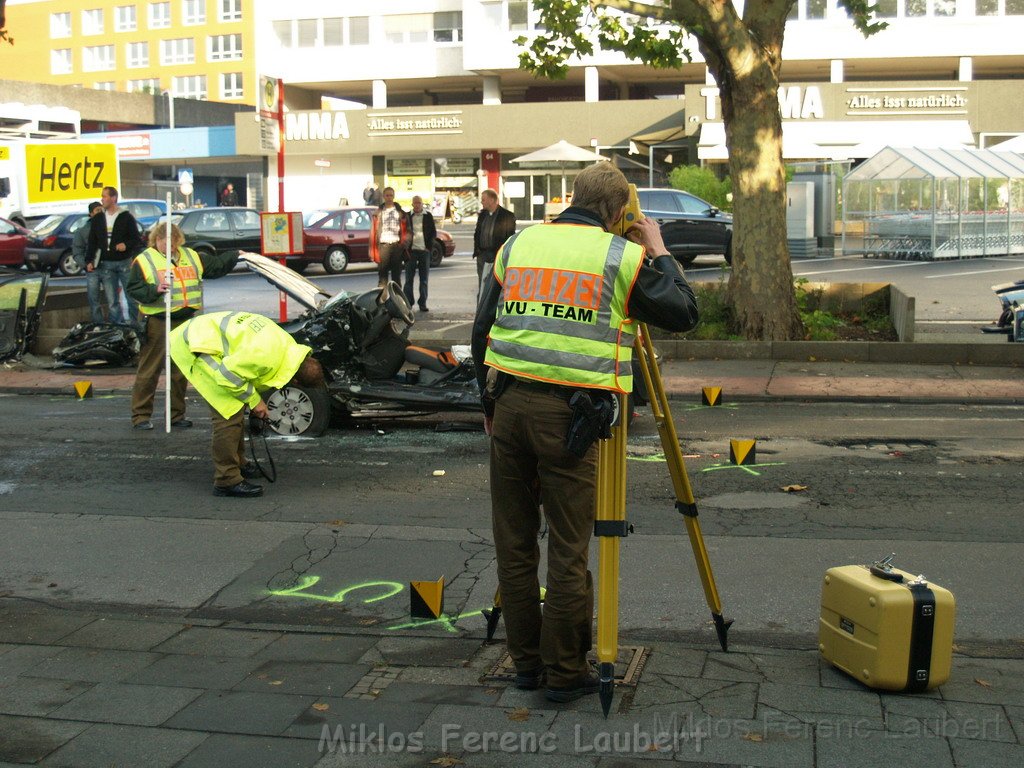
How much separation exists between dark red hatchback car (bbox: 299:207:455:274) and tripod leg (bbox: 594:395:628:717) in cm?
2262

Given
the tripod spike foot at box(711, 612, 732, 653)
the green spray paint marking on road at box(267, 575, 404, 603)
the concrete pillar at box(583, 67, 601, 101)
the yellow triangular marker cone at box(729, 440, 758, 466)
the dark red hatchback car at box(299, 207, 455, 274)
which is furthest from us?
the concrete pillar at box(583, 67, 601, 101)

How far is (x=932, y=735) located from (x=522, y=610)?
1504 millimetres

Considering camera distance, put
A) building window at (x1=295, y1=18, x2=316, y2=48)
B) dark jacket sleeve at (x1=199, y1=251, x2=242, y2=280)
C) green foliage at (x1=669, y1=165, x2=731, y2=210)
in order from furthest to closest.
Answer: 1. building window at (x1=295, y1=18, x2=316, y2=48)
2. green foliage at (x1=669, y1=165, x2=731, y2=210)
3. dark jacket sleeve at (x1=199, y1=251, x2=242, y2=280)

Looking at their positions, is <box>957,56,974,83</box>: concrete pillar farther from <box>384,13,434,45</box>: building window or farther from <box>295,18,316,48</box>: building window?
<box>295,18,316,48</box>: building window

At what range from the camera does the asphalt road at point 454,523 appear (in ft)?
19.4

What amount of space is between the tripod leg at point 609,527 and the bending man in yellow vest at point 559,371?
8cm

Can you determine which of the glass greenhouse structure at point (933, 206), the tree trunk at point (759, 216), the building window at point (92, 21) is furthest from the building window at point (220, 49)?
the tree trunk at point (759, 216)

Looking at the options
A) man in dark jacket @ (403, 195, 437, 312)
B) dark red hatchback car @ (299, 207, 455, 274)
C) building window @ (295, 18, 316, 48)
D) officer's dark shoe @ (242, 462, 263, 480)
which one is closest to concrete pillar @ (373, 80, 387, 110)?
building window @ (295, 18, 316, 48)

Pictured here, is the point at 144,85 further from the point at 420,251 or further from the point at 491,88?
the point at 420,251

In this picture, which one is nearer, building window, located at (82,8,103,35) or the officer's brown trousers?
the officer's brown trousers

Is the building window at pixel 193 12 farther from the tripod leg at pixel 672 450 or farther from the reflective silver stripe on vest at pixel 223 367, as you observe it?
the tripod leg at pixel 672 450

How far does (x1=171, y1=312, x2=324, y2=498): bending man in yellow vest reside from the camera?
7676 millimetres

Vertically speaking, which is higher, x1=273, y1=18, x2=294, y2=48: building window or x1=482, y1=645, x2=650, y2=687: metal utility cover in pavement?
x1=273, y1=18, x2=294, y2=48: building window

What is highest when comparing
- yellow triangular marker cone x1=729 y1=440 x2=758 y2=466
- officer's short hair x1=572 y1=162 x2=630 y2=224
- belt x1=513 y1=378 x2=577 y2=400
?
officer's short hair x1=572 y1=162 x2=630 y2=224
